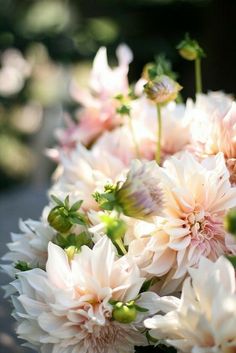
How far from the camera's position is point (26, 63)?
2.18 m

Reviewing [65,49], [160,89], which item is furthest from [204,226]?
[65,49]

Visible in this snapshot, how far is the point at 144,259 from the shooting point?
52 centimetres

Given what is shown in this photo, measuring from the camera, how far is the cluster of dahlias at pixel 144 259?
0.45 meters

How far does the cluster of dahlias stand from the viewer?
452mm

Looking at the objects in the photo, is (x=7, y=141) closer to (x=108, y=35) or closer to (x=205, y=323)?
(x=108, y=35)

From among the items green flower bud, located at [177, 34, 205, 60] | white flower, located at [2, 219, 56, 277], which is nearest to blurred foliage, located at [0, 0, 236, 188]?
green flower bud, located at [177, 34, 205, 60]

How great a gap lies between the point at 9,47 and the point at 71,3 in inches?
18.1

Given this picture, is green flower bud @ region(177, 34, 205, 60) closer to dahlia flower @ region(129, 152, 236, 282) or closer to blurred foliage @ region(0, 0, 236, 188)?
dahlia flower @ region(129, 152, 236, 282)

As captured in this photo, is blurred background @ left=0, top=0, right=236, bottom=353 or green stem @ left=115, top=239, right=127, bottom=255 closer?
green stem @ left=115, top=239, right=127, bottom=255

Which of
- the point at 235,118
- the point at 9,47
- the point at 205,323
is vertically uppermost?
the point at 9,47

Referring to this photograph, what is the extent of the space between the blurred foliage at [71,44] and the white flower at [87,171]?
4.16 feet

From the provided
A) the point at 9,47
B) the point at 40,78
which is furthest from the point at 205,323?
the point at 40,78

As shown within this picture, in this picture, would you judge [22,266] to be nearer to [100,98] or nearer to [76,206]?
[76,206]

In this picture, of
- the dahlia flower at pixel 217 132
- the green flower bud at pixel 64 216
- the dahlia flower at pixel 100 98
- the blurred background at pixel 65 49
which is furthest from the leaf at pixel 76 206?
the blurred background at pixel 65 49
